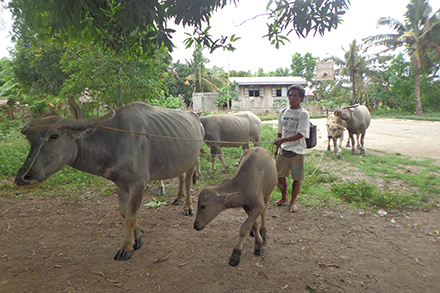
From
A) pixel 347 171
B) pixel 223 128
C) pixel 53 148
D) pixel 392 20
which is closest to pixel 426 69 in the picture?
pixel 392 20

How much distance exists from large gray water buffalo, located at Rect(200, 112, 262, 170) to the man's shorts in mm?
2014

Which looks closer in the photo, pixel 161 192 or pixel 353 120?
pixel 161 192

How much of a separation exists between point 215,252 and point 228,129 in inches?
160

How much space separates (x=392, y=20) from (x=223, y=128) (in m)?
28.8

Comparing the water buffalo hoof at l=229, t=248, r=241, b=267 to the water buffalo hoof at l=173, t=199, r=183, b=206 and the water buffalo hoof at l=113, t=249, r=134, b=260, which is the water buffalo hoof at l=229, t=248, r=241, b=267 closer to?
the water buffalo hoof at l=113, t=249, r=134, b=260

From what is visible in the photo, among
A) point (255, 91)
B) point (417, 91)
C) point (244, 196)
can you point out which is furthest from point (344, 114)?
point (417, 91)

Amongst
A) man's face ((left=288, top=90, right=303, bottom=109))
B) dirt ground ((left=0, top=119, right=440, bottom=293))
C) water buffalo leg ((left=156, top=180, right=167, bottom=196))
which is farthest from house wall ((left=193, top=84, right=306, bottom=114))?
dirt ground ((left=0, top=119, right=440, bottom=293))

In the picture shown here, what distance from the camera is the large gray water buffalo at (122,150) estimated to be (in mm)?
2596

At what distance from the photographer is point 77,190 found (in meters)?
5.42

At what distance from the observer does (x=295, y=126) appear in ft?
13.9

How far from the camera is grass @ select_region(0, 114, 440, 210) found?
16.0 ft

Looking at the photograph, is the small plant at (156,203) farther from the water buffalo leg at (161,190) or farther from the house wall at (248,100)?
the house wall at (248,100)

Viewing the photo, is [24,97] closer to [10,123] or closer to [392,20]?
[10,123]

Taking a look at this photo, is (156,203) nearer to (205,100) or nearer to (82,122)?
(82,122)
